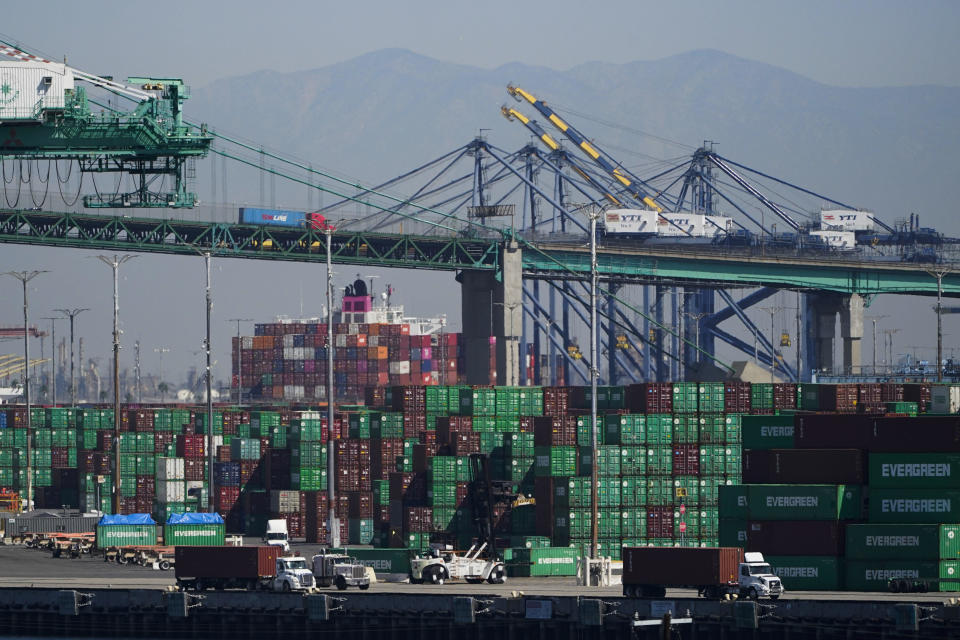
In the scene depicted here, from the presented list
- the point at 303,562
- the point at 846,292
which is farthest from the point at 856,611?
the point at 846,292

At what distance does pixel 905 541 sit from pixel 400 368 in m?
144

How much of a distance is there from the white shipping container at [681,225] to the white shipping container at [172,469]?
8669cm

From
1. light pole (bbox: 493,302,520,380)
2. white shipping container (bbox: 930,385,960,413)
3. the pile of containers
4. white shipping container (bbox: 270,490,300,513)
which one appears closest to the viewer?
the pile of containers

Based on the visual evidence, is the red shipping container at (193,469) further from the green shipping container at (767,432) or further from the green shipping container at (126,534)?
the green shipping container at (767,432)

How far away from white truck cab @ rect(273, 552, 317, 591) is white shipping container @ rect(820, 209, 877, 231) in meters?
136

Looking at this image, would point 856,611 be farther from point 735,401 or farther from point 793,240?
point 793,240

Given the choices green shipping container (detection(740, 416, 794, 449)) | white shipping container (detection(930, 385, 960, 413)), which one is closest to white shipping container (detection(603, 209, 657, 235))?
white shipping container (detection(930, 385, 960, 413))

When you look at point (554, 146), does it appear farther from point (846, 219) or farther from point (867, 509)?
point (867, 509)

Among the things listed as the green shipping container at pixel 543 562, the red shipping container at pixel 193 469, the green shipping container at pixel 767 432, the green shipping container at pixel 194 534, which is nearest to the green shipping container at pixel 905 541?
the green shipping container at pixel 767 432

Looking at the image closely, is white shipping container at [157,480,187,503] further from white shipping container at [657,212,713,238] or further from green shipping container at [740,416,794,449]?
white shipping container at [657,212,713,238]

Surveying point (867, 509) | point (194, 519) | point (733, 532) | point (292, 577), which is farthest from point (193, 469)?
point (867, 509)

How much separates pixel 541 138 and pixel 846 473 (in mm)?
143275

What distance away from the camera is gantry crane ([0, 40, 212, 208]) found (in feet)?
165

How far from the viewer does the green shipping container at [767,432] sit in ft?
197
